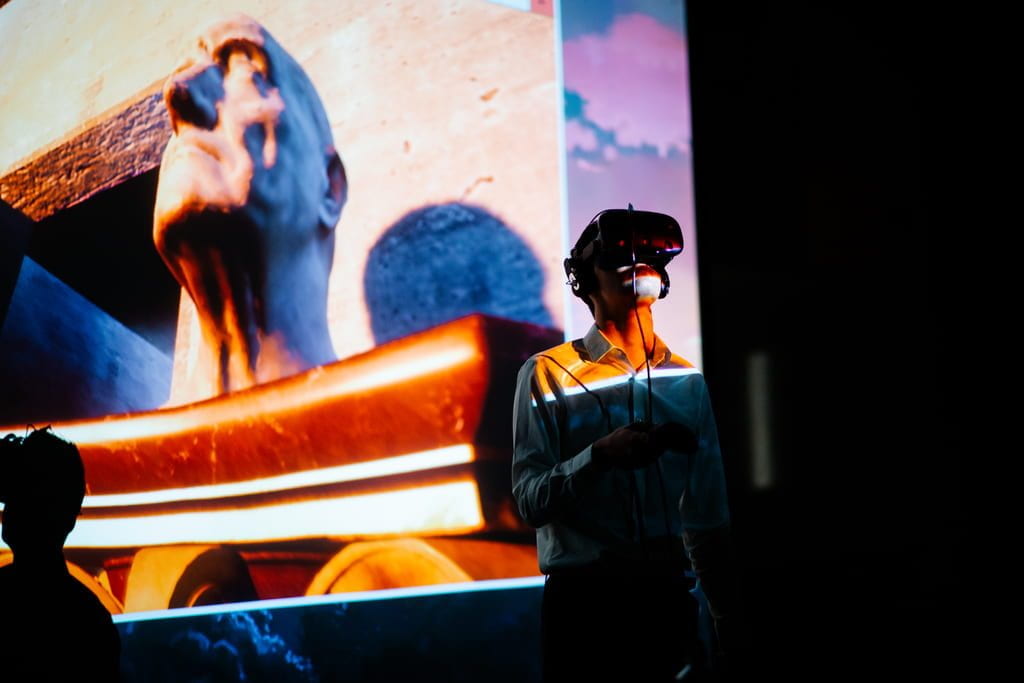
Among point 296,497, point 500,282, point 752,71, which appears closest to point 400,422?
point 296,497

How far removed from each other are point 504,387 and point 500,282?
1.02 ft

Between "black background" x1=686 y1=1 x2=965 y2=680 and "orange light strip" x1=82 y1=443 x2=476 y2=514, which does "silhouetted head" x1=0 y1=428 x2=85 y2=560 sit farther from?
"black background" x1=686 y1=1 x2=965 y2=680

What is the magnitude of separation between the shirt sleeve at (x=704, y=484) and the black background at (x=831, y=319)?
1.32 metres

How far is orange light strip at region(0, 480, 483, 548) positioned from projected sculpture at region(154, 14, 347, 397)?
36 cm

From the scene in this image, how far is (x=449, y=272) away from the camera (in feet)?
7.45

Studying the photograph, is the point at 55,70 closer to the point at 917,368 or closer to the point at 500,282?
the point at 500,282

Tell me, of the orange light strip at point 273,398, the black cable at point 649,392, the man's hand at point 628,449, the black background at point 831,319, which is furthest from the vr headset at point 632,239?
the black background at point 831,319

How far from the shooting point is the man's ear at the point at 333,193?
2311 millimetres

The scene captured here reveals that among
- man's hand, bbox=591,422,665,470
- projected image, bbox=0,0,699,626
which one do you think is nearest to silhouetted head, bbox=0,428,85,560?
man's hand, bbox=591,422,665,470

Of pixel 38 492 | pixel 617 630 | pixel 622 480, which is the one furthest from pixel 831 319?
pixel 38 492

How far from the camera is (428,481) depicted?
2.12 meters

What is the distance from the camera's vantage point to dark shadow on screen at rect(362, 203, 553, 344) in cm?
224

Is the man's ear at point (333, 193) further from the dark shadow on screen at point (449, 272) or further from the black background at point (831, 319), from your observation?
the black background at point (831, 319)

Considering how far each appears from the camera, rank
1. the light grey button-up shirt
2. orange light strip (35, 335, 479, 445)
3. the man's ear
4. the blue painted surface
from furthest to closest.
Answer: the man's ear < orange light strip (35, 335, 479, 445) < the blue painted surface < the light grey button-up shirt
